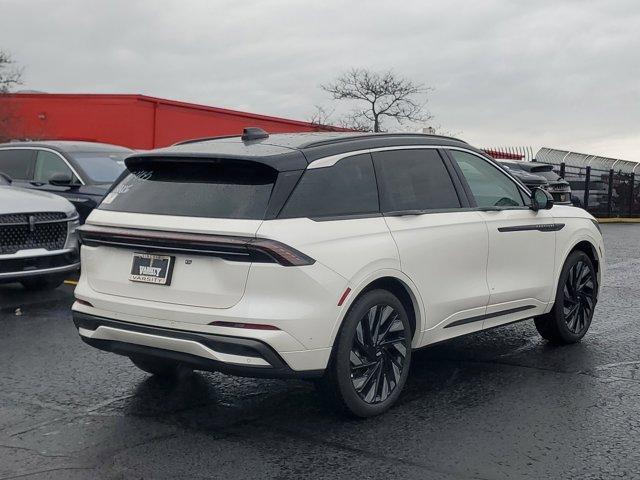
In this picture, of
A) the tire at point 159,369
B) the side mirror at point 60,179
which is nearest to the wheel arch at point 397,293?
the tire at point 159,369

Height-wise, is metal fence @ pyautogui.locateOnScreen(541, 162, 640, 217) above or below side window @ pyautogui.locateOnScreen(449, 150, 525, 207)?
above

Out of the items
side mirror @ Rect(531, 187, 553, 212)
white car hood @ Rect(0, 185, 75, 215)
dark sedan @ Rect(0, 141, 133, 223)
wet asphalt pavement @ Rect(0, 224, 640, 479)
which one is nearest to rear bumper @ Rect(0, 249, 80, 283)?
white car hood @ Rect(0, 185, 75, 215)

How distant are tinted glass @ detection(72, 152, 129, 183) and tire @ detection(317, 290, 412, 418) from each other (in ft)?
24.1

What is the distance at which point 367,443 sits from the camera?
497 centimetres

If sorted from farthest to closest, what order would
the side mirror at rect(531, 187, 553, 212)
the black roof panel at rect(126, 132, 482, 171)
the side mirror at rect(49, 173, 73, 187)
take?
the side mirror at rect(49, 173, 73, 187) → the side mirror at rect(531, 187, 553, 212) → the black roof panel at rect(126, 132, 482, 171)

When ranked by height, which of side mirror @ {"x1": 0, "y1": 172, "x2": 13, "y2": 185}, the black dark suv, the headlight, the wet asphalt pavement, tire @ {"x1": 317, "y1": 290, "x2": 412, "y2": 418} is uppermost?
the black dark suv

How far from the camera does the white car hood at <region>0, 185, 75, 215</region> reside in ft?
31.4

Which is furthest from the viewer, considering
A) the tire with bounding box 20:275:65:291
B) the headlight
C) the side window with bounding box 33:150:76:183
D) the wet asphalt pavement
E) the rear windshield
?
the side window with bounding box 33:150:76:183

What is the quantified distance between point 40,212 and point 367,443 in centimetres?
604

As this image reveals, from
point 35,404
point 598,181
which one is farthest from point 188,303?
point 598,181

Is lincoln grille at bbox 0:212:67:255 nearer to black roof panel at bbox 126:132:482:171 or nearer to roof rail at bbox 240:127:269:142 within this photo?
black roof panel at bbox 126:132:482:171

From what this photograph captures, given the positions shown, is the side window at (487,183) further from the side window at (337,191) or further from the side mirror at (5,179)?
the side mirror at (5,179)

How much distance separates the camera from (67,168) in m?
12.1

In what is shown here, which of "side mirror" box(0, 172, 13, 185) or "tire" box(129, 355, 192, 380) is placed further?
"side mirror" box(0, 172, 13, 185)
